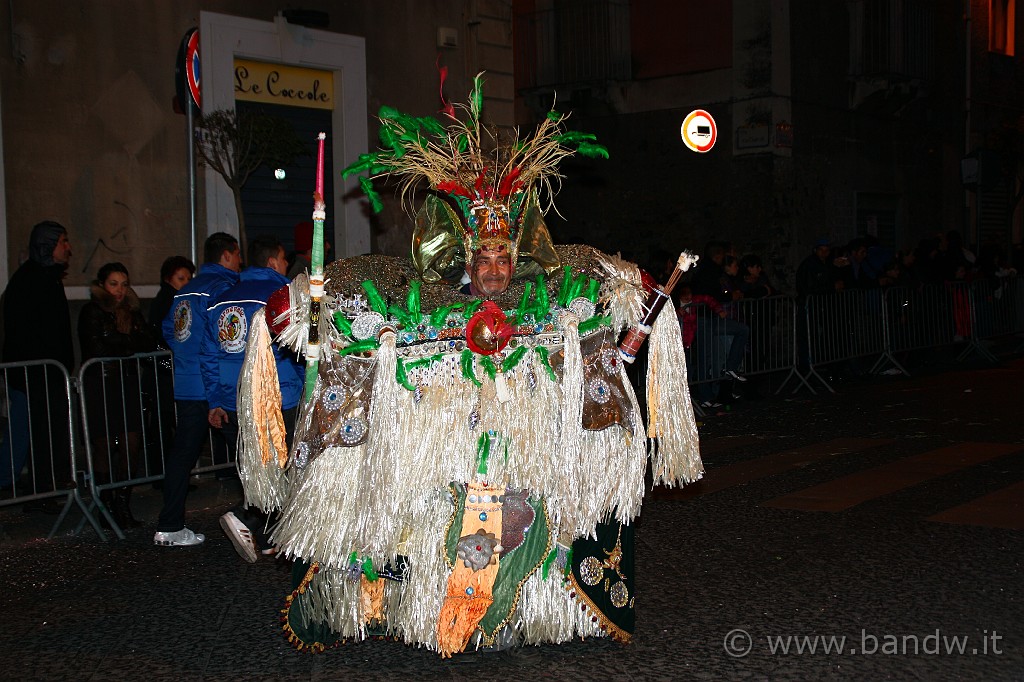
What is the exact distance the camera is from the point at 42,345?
25.3 ft

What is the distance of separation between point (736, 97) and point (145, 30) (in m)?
9.75

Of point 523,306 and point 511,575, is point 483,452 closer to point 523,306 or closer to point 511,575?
point 511,575

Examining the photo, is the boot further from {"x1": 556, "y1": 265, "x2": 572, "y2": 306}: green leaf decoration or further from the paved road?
{"x1": 556, "y1": 265, "x2": 572, "y2": 306}: green leaf decoration

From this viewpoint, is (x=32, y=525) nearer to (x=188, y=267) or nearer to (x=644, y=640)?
(x=188, y=267)

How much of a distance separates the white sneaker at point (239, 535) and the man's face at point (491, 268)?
2.21m

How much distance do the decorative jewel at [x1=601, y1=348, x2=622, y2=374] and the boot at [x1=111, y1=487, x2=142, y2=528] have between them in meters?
3.94

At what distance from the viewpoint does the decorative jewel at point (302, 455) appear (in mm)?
4543

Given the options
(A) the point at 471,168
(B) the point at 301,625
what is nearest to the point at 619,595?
(B) the point at 301,625

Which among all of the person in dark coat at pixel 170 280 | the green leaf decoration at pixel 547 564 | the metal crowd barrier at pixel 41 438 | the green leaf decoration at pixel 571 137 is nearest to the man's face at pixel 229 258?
the metal crowd barrier at pixel 41 438

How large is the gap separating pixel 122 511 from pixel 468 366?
3772 mm

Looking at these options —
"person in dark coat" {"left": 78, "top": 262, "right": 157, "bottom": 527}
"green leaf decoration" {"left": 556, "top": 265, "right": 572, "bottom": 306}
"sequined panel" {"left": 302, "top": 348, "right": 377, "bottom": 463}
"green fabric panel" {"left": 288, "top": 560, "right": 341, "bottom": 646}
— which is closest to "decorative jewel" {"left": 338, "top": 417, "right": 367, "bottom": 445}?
"sequined panel" {"left": 302, "top": 348, "right": 377, "bottom": 463}

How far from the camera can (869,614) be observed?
500cm

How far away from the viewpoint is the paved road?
4.47 metres

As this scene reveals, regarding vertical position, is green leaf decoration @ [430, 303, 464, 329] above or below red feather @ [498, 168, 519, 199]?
below
